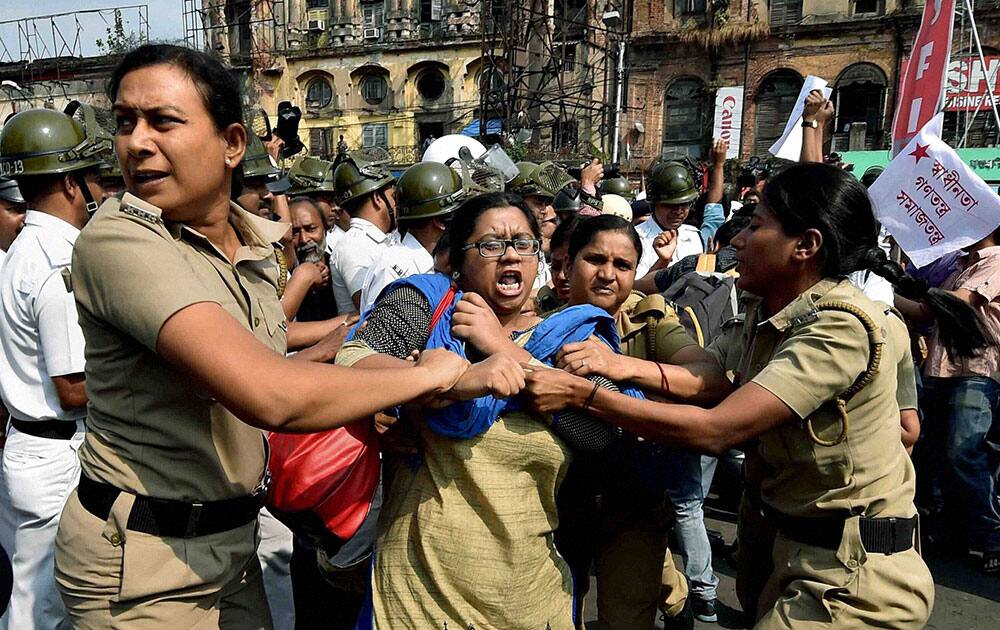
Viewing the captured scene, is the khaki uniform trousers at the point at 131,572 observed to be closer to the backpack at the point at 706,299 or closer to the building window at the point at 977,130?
the backpack at the point at 706,299

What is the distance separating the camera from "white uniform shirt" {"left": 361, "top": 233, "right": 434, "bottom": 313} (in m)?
3.72

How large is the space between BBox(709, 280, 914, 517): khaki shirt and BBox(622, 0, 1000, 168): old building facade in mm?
23608

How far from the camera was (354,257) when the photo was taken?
→ 158 inches

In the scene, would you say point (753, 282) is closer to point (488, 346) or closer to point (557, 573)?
point (488, 346)

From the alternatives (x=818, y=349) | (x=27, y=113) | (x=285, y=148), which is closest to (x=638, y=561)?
(x=818, y=349)

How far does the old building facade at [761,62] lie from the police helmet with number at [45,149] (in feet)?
78.6

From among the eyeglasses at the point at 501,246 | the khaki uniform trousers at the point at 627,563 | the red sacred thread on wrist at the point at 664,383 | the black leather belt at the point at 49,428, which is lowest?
the khaki uniform trousers at the point at 627,563

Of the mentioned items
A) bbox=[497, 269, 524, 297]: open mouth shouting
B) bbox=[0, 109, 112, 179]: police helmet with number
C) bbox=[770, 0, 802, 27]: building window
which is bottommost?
bbox=[497, 269, 524, 297]: open mouth shouting

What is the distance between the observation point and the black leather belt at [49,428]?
267 cm

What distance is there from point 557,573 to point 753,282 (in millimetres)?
1066

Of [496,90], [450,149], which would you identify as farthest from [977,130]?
[450,149]

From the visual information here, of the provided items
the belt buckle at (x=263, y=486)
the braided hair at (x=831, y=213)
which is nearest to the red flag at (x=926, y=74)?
the braided hair at (x=831, y=213)

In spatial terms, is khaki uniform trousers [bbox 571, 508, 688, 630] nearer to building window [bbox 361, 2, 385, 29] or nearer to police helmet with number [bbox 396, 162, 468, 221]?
police helmet with number [bbox 396, 162, 468, 221]

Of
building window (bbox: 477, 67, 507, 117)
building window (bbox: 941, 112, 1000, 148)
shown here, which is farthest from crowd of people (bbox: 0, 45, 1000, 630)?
building window (bbox: 941, 112, 1000, 148)
